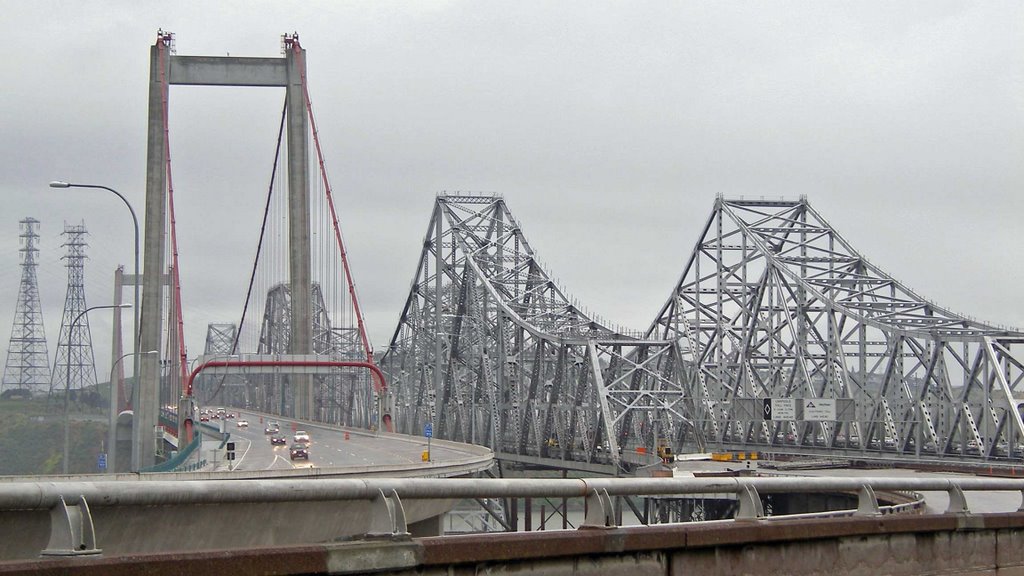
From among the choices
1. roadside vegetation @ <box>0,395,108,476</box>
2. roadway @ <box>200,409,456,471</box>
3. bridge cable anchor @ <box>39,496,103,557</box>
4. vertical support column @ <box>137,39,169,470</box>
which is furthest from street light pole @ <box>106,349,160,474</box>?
roadside vegetation @ <box>0,395,108,476</box>

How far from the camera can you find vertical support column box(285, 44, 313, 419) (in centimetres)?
6319

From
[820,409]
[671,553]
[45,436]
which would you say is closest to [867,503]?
[671,553]

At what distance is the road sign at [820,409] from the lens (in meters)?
70.2

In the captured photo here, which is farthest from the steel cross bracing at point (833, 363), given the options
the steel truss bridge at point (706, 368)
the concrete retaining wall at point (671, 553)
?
the concrete retaining wall at point (671, 553)

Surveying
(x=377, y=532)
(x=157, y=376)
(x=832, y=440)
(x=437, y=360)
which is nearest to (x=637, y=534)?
(x=377, y=532)

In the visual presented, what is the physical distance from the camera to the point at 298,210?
64.6 metres

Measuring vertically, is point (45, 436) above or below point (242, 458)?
below

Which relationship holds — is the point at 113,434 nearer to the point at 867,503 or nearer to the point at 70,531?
the point at 867,503

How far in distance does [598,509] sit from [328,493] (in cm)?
241

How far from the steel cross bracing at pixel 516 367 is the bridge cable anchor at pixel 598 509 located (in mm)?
59892

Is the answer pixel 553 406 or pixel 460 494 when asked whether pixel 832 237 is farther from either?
pixel 460 494

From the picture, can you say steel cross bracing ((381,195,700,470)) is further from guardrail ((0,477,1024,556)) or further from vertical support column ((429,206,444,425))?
guardrail ((0,477,1024,556))

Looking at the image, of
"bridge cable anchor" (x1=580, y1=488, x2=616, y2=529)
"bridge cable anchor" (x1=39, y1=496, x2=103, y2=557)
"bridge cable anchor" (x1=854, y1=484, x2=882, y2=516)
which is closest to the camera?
"bridge cable anchor" (x1=39, y1=496, x2=103, y2=557)

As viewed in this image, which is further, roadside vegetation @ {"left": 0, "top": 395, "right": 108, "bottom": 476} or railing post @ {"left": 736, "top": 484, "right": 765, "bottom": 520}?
roadside vegetation @ {"left": 0, "top": 395, "right": 108, "bottom": 476}
